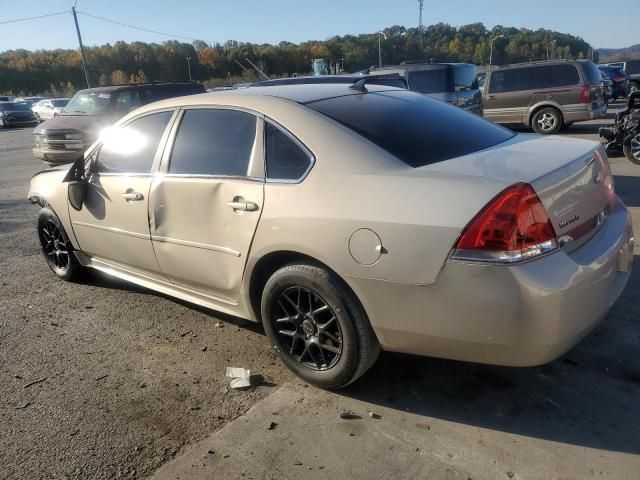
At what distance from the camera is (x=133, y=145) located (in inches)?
156

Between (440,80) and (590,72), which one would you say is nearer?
(440,80)

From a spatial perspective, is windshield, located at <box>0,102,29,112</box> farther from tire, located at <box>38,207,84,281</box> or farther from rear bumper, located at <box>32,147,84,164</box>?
tire, located at <box>38,207,84,281</box>

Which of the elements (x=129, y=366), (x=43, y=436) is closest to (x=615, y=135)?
(x=129, y=366)

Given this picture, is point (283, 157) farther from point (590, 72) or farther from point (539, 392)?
point (590, 72)

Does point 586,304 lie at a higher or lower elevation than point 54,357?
higher

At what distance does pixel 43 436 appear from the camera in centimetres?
280

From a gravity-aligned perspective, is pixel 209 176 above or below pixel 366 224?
above

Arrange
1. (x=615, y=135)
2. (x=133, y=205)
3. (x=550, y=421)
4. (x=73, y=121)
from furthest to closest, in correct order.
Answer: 1. (x=73, y=121)
2. (x=615, y=135)
3. (x=133, y=205)
4. (x=550, y=421)

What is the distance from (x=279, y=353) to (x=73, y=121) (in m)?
9.77

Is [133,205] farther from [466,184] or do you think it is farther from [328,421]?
[466,184]

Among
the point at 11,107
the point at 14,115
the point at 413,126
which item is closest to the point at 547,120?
the point at 413,126

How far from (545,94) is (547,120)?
638 millimetres

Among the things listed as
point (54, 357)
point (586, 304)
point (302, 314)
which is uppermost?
point (586, 304)

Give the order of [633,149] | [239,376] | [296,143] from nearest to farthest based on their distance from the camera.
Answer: [296,143] < [239,376] < [633,149]
